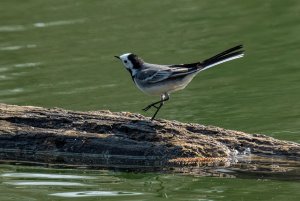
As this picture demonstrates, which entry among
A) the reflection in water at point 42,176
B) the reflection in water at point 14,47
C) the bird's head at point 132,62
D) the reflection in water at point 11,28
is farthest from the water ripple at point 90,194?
the reflection in water at point 11,28

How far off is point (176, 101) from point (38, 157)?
4.01 metres

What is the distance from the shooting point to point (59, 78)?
15.9m

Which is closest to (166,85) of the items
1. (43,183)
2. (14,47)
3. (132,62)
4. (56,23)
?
(132,62)

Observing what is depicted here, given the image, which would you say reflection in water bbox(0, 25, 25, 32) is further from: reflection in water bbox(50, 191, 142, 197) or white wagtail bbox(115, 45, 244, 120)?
reflection in water bbox(50, 191, 142, 197)

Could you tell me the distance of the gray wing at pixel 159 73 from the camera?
10.7m

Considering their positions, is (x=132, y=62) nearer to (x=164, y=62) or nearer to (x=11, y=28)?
(x=164, y=62)

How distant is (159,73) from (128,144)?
963 millimetres

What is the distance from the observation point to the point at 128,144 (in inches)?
413

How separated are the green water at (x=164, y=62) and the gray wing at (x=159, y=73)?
119 cm

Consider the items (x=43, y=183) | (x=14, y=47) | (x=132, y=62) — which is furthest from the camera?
(x=14, y=47)

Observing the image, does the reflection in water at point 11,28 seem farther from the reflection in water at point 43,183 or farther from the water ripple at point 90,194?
the water ripple at point 90,194

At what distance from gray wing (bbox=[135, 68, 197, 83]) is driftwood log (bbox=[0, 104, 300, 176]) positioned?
0.48 meters

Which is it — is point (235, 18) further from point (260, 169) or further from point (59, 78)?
point (260, 169)

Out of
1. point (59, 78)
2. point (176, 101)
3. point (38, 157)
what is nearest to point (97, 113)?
point (38, 157)
